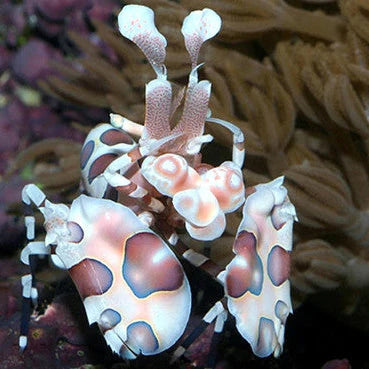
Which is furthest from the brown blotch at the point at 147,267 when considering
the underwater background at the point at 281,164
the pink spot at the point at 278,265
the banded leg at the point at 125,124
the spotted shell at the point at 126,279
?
the underwater background at the point at 281,164

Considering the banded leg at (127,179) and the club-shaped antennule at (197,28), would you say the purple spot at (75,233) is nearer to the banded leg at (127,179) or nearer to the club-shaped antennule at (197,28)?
the banded leg at (127,179)

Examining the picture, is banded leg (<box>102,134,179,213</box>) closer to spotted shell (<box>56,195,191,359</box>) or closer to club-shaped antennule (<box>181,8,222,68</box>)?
spotted shell (<box>56,195,191,359</box>)

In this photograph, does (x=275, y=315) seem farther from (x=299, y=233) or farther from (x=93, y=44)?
(x=93, y=44)

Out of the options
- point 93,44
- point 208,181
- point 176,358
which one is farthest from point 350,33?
point 93,44

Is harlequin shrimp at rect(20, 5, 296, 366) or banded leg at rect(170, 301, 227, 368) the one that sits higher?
harlequin shrimp at rect(20, 5, 296, 366)

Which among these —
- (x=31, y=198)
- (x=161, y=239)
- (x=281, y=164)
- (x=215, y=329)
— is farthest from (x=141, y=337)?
(x=281, y=164)

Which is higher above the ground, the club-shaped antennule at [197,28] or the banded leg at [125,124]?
the club-shaped antennule at [197,28]

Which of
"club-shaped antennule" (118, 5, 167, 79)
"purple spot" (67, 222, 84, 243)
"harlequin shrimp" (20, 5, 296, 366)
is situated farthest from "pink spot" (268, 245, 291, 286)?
"club-shaped antennule" (118, 5, 167, 79)

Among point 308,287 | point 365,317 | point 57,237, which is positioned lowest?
point 365,317
